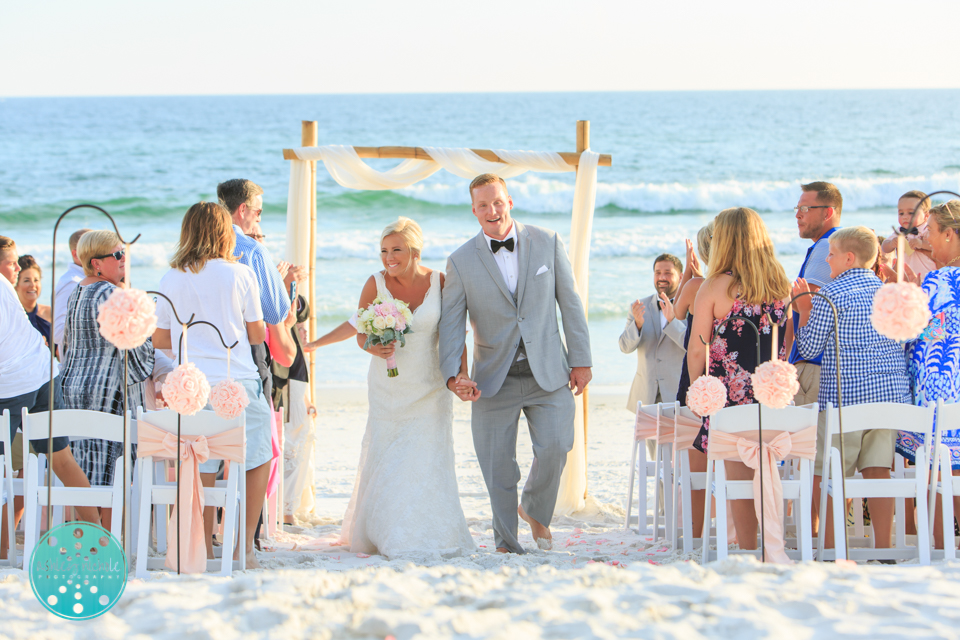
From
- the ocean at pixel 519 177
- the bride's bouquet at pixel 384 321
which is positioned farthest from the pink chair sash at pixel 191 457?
the ocean at pixel 519 177

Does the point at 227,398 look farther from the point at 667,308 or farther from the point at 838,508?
the point at 667,308

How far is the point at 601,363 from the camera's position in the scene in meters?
10.9

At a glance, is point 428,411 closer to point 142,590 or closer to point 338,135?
point 142,590

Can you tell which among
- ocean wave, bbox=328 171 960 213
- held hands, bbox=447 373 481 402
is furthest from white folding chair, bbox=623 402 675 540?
ocean wave, bbox=328 171 960 213

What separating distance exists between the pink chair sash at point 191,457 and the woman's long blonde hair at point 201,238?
2.66ft

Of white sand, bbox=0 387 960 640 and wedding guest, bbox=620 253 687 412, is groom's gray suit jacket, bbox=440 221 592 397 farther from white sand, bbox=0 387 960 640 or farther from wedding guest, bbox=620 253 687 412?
white sand, bbox=0 387 960 640

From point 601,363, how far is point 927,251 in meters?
5.59

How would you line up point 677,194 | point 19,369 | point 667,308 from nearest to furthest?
point 19,369 < point 667,308 < point 677,194

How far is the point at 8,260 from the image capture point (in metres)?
4.71

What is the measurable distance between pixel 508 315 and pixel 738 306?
1221 mm

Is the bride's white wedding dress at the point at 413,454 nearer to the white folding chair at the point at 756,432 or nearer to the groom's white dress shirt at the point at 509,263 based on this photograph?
the groom's white dress shirt at the point at 509,263

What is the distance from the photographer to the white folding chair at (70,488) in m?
3.40

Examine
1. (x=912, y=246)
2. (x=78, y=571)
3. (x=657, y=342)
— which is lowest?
(x=78, y=571)

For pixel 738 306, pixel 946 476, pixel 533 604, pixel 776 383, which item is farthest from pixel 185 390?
pixel 946 476
